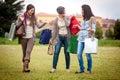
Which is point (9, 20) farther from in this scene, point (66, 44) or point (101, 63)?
point (101, 63)

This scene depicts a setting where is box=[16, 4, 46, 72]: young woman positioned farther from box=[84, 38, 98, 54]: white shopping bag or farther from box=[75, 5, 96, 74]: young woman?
box=[84, 38, 98, 54]: white shopping bag

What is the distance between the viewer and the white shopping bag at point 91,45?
6719mm

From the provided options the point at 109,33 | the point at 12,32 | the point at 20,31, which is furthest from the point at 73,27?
the point at 12,32

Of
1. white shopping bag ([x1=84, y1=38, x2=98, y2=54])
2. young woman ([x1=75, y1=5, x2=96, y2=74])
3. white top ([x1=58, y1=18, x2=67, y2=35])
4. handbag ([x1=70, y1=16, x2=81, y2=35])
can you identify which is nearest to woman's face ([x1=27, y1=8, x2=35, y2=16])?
white top ([x1=58, y1=18, x2=67, y2=35])

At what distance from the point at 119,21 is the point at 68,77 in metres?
1.14

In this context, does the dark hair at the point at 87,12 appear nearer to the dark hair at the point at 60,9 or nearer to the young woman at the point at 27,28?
the dark hair at the point at 60,9

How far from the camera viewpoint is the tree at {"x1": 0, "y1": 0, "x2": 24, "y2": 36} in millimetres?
6889

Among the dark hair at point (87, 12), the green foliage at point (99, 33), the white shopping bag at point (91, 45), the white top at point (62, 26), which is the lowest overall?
the white shopping bag at point (91, 45)

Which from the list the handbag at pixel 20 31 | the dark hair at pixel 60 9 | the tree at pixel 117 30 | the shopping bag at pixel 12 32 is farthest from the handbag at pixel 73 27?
the shopping bag at pixel 12 32

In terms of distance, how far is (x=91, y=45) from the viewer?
672 centimetres

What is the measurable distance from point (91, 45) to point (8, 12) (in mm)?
1258

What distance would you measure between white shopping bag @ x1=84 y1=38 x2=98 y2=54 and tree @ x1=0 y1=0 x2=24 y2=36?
104 centimetres

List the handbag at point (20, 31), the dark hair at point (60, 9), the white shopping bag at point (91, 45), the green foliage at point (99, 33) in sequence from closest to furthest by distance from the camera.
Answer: the white shopping bag at point (91, 45), the dark hair at point (60, 9), the handbag at point (20, 31), the green foliage at point (99, 33)

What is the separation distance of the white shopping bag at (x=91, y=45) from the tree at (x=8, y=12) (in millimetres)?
1039
